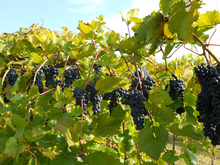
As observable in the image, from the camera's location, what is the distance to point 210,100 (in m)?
A: 1.01

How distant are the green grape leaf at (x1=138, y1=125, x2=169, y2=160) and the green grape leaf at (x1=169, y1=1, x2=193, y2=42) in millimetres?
509

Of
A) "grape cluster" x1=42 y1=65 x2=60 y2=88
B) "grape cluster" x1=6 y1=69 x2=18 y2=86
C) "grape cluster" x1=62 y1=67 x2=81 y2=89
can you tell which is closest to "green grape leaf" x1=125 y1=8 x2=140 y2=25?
"grape cluster" x1=62 y1=67 x2=81 y2=89

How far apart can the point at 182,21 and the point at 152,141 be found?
636mm

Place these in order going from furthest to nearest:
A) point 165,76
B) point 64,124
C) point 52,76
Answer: point 52,76 → point 165,76 → point 64,124

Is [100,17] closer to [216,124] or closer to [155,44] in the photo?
[155,44]

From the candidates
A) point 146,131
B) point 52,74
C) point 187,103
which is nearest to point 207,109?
point 187,103

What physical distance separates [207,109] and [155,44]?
47 centimetres

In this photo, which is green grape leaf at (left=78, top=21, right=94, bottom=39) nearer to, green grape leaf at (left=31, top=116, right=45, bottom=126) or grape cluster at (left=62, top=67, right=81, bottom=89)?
grape cluster at (left=62, top=67, right=81, bottom=89)

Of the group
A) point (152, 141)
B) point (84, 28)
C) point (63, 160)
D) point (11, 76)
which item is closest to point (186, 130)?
point (152, 141)

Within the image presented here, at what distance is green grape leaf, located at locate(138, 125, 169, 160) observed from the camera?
97 cm

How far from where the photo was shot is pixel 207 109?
1038mm

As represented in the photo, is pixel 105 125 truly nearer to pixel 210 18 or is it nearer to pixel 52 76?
pixel 52 76

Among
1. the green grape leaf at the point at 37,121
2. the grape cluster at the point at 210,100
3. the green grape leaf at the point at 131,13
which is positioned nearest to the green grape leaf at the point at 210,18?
the grape cluster at the point at 210,100

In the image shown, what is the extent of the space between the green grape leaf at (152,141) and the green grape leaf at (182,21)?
0.51 m
